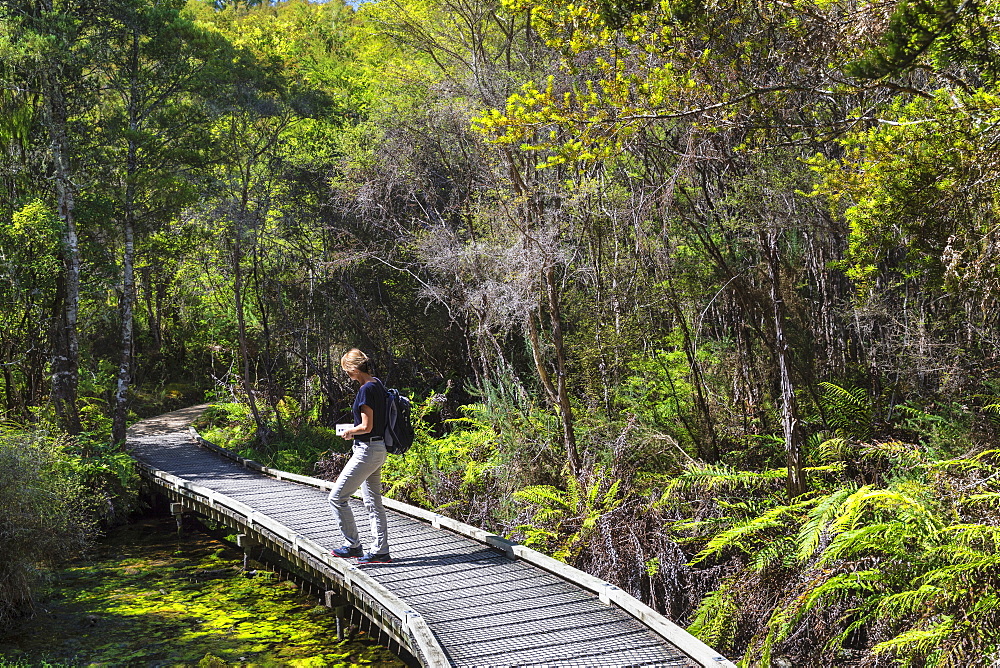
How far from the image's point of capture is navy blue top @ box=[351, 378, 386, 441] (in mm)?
7301

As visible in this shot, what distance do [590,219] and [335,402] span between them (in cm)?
936

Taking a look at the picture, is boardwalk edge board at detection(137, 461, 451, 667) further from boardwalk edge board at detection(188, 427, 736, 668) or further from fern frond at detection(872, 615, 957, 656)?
fern frond at detection(872, 615, 957, 656)

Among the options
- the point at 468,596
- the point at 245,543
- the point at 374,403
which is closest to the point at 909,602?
the point at 468,596

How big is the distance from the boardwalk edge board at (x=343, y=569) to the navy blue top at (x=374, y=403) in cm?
134

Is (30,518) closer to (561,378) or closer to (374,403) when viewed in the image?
(374,403)

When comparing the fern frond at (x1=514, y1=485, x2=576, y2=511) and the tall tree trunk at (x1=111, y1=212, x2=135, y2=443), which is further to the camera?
the tall tree trunk at (x1=111, y1=212, x2=135, y2=443)

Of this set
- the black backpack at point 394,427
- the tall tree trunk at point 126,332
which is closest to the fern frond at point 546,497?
the black backpack at point 394,427

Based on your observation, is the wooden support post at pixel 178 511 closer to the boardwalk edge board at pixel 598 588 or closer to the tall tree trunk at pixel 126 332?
the tall tree trunk at pixel 126 332

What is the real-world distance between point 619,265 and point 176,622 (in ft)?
21.3

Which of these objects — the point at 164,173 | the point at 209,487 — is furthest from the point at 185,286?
the point at 209,487

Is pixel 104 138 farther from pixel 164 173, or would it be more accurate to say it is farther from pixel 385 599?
pixel 385 599

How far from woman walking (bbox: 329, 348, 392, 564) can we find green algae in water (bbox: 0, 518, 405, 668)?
1362 millimetres

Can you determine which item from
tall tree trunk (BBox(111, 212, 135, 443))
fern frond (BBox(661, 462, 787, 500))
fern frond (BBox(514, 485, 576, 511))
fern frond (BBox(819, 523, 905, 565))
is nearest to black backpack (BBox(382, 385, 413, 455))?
fern frond (BBox(514, 485, 576, 511))

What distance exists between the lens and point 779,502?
25.8 ft
